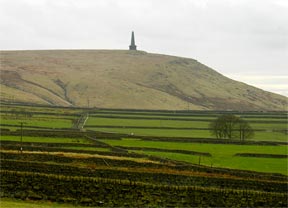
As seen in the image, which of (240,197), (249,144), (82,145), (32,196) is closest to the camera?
(32,196)

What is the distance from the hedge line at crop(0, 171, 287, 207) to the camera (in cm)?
3638

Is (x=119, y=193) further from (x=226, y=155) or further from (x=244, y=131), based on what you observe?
(x=244, y=131)

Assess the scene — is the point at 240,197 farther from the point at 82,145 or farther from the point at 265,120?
the point at 265,120

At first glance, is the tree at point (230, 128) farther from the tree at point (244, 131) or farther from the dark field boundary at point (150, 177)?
the dark field boundary at point (150, 177)

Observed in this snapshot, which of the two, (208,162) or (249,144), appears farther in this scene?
(249,144)

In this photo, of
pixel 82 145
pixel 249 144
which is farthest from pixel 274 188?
pixel 249 144

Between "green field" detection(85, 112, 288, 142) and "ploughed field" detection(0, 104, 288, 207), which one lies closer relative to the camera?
"ploughed field" detection(0, 104, 288, 207)

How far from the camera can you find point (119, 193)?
3766cm

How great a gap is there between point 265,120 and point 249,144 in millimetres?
58307

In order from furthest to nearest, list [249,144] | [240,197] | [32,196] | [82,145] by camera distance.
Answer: [249,144], [82,145], [240,197], [32,196]

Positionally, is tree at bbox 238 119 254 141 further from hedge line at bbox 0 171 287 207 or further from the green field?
hedge line at bbox 0 171 287 207

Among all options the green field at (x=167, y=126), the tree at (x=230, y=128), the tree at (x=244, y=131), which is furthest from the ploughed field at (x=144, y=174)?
the green field at (x=167, y=126)

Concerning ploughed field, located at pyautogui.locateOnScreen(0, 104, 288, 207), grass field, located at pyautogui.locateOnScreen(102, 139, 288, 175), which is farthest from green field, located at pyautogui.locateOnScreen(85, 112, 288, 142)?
ploughed field, located at pyautogui.locateOnScreen(0, 104, 288, 207)

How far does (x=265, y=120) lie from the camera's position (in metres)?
141
